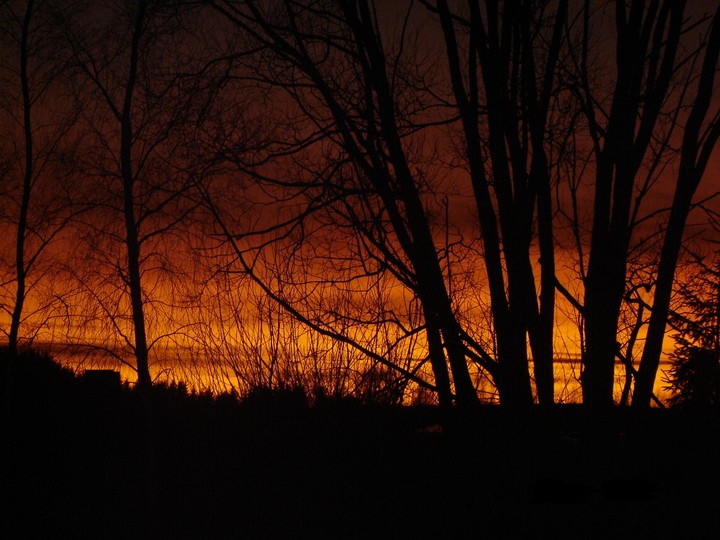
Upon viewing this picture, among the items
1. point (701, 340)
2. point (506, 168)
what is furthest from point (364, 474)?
point (701, 340)

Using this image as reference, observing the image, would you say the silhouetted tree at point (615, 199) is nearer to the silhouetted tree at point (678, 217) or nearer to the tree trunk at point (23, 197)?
the silhouetted tree at point (678, 217)

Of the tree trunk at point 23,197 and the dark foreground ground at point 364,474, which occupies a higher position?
the tree trunk at point 23,197

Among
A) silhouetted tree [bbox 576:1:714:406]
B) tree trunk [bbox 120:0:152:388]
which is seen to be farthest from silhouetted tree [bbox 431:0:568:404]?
tree trunk [bbox 120:0:152:388]

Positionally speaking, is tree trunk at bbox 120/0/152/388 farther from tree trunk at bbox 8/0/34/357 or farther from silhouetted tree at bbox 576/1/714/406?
silhouetted tree at bbox 576/1/714/406

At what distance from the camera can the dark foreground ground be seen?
5.80 meters

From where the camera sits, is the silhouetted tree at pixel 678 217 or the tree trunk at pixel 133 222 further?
the tree trunk at pixel 133 222

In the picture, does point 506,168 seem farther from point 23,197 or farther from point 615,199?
point 23,197

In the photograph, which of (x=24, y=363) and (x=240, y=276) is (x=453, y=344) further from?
(x=24, y=363)

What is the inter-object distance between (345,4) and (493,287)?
2.72m

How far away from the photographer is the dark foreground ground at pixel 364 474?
580 centimetres

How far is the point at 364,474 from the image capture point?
6672 millimetres

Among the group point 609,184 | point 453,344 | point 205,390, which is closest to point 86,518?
point 205,390

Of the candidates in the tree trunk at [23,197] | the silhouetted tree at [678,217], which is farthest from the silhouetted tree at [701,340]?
the tree trunk at [23,197]

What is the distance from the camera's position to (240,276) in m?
7.66
